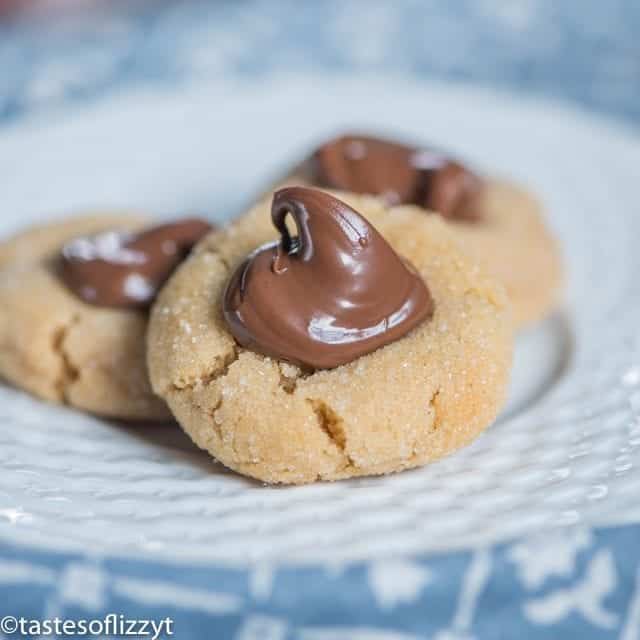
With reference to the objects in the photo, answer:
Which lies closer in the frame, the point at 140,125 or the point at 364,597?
the point at 364,597

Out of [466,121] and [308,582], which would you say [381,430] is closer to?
[308,582]

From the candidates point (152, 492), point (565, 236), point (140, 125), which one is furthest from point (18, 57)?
point (152, 492)

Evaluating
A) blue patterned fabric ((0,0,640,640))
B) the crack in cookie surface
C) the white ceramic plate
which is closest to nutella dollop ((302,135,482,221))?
the white ceramic plate

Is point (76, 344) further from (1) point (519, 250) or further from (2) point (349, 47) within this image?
(2) point (349, 47)

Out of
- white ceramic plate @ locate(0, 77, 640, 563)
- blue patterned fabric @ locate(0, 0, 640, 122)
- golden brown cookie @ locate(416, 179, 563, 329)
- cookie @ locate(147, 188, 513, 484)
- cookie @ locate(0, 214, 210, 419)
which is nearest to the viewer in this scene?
white ceramic plate @ locate(0, 77, 640, 563)

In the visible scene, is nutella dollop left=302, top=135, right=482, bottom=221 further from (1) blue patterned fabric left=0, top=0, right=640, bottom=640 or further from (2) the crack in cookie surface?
(1) blue patterned fabric left=0, top=0, right=640, bottom=640

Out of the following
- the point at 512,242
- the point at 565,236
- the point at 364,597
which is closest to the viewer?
the point at 364,597

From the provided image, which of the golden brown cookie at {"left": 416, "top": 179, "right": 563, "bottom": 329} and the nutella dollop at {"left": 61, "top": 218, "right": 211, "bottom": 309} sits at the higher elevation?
the golden brown cookie at {"left": 416, "top": 179, "right": 563, "bottom": 329}

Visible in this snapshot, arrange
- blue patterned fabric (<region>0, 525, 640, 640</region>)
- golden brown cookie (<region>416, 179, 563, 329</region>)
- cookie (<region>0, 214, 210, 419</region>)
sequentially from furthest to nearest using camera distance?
golden brown cookie (<region>416, 179, 563, 329</region>), cookie (<region>0, 214, 210, 419</region>), blue patterned fabric (<region>0, 525, 640, 640</region>)

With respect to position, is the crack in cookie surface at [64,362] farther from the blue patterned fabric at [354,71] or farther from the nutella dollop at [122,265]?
the blue patterned fabric at [354,71]
